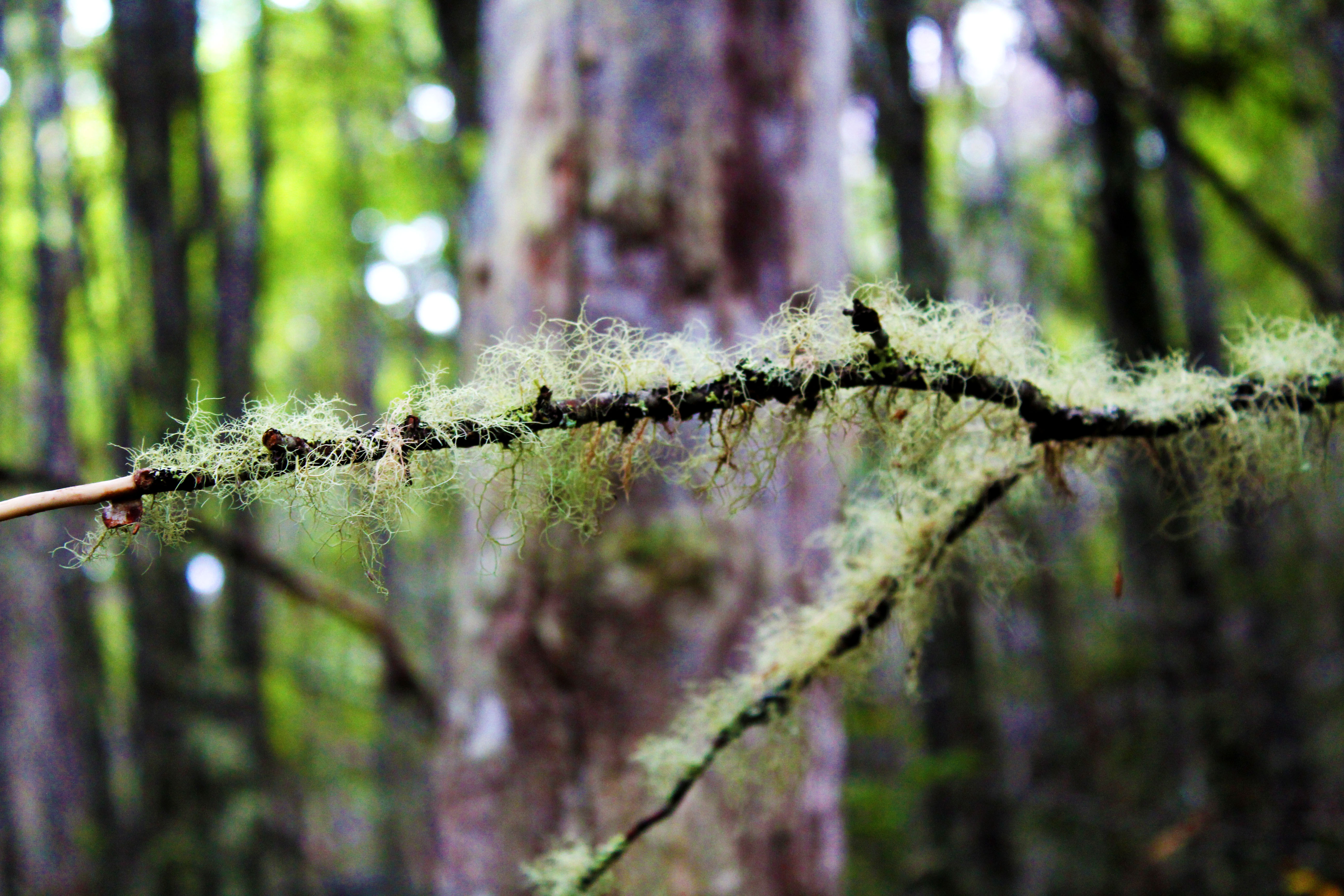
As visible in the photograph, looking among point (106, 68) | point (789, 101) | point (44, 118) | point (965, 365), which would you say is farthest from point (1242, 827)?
point (44, 118)

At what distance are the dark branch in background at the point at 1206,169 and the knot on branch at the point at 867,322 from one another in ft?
5.63

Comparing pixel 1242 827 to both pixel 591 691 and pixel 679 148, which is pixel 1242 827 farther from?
pixel 679 148

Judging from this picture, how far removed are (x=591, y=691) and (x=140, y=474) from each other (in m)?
1.32

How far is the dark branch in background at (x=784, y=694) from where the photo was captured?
0.77 meters

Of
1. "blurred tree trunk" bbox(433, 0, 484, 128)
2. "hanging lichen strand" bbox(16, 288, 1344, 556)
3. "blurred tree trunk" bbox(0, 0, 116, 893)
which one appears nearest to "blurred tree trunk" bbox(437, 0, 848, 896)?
"hanging lichen strand" bbox(16, 288, 1344, 556)

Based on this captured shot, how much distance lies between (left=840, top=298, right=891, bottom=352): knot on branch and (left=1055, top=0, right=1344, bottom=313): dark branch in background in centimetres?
172

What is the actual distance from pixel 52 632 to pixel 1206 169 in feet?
30.8

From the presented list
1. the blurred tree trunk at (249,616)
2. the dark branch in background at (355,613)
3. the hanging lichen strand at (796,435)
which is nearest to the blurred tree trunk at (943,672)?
the dark branch in background at (355,613)

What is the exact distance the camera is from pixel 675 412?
61cm

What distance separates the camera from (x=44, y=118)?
5.08 metres

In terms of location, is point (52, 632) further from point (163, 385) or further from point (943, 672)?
point (943, 672)

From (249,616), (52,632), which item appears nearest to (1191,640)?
(249,616)

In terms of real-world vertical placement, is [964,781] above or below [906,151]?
below

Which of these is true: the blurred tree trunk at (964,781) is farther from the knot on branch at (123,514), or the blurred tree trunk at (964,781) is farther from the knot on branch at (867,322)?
the knot on branch at (123,514)
